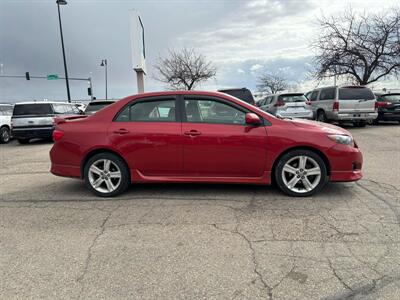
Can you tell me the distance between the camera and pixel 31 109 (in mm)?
12617

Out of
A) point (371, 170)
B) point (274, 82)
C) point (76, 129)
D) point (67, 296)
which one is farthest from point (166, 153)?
point (274, 82)

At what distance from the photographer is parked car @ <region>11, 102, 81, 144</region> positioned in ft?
40.4

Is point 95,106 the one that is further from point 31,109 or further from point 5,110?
point 5,110

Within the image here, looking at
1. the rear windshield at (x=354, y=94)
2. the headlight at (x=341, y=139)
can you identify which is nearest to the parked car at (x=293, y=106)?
the rear windshield at (x=354, y=94)

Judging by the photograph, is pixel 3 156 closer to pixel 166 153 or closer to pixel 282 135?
pixel 166 153

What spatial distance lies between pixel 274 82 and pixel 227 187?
57855mm

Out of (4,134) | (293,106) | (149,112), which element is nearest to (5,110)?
(4,134)

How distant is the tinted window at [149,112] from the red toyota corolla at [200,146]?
0.02 meters

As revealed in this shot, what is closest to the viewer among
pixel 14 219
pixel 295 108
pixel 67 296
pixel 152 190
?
pixel 67 296

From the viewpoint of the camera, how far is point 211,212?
4273mm

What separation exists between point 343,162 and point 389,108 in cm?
1226

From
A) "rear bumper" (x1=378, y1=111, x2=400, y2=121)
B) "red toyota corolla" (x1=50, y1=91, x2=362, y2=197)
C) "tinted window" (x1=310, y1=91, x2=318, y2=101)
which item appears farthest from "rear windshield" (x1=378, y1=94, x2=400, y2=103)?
"red toyota corolla" (x1=50, y1=91, x2=362, y2=197)

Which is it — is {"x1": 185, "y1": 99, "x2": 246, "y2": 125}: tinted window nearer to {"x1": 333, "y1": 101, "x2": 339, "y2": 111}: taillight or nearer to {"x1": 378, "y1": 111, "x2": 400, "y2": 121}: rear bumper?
{"x1": 333, "y1": 101, "x2": 339, "y2": 111}: taillight

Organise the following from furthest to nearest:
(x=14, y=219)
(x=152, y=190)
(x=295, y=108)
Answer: (x=295, y=108) < (x=152, y=190) < (x=14, y=219)
